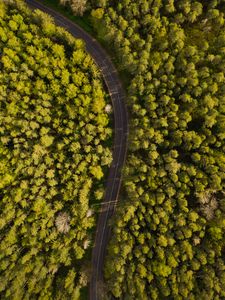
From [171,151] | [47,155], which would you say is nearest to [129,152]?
[171,151]

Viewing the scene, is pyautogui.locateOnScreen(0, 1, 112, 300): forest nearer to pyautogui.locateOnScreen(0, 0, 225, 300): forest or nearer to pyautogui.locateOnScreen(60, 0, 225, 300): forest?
pyautogui.locateOnScreen(0, 0, 225, 300): forest

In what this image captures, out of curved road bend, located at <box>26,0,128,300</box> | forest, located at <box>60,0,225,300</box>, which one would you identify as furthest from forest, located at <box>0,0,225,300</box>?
curved road bend, located at <box>26,0,128,300</box>

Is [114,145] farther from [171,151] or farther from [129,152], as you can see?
[171,151]

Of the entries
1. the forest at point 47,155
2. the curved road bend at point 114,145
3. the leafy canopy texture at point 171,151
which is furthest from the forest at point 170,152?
the forest at point 47,155

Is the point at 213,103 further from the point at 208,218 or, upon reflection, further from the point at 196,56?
the point at 208,218

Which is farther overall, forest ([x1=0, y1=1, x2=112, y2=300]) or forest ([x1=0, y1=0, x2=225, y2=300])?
forest ([x1=0, y1=1, x2=112, y2=300])

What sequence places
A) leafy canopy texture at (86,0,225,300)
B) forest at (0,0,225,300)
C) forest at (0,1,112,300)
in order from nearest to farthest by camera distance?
leafy canopy texture at (86,0,225,300), forest at (0,0,225,300), forest at (0,1,112,300)

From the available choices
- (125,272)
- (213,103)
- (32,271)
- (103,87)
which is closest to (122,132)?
(103,87)
